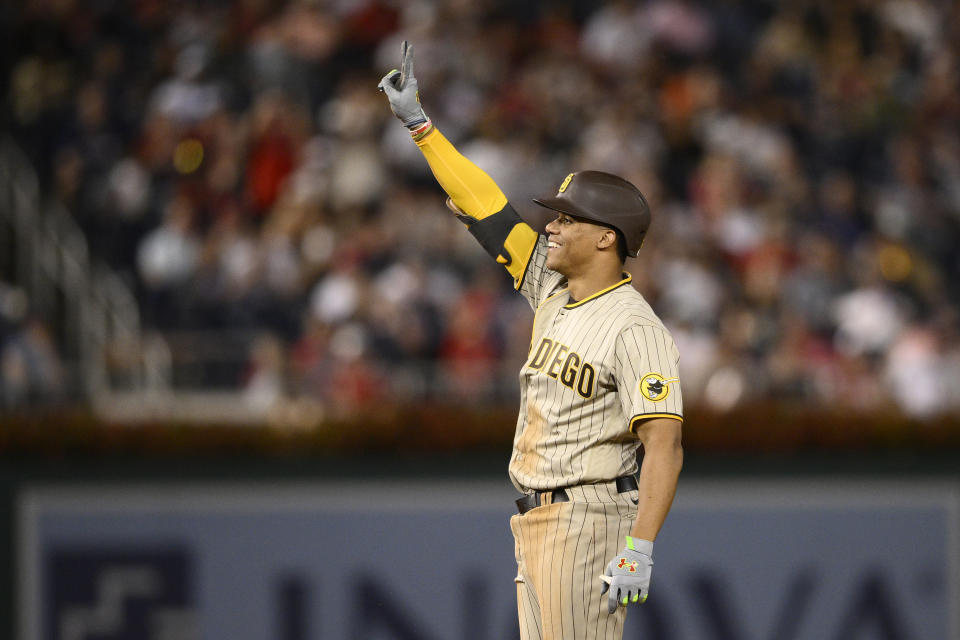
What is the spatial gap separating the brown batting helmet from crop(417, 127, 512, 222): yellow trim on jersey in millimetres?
351

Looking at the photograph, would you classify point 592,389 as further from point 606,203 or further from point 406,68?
point 406,68

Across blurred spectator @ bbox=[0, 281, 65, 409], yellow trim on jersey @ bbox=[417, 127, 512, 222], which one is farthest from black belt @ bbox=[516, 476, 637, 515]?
blurred spectator @ bbox=[0, 281, 65, 409]

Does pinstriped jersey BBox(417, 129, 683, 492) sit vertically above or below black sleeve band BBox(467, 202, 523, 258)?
below

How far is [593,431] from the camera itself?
165 inches

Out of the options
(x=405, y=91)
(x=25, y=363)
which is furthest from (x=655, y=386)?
(x=25, y=363)

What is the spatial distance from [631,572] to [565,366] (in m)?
0.68

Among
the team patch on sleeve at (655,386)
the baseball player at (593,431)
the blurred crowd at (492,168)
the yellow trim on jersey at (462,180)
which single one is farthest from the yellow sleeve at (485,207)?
the blurred crowd at (492,168)

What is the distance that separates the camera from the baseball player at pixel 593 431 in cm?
401

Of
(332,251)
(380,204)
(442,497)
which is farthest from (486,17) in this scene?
(442,497)

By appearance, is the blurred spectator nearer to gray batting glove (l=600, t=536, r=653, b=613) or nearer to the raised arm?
the raised arm

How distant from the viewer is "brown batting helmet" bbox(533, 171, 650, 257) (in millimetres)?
4266

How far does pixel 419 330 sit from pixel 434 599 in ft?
9.00

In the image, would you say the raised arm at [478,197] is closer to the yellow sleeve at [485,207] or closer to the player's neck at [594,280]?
the yellow sleeve at [485,207]

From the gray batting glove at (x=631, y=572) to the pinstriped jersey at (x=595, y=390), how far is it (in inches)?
12.1
